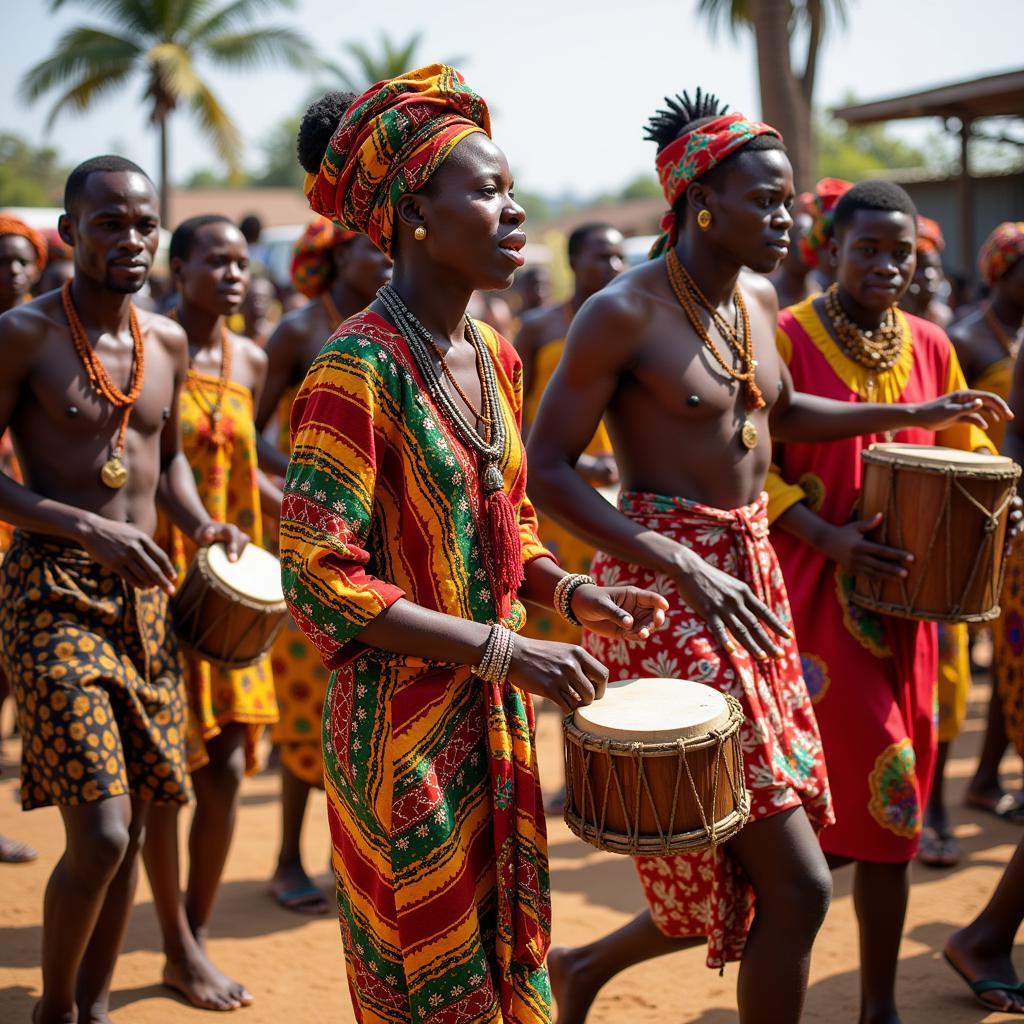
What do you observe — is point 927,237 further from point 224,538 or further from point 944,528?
point 224,538

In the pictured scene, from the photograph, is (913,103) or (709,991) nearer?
(709,991)

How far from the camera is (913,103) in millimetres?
A: 15188

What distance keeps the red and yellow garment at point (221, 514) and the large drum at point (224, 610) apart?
19cm

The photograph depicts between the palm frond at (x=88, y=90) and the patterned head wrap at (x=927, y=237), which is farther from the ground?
the palm frond at (x=88, y=90)

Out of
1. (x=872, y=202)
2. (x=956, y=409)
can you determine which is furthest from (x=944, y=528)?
(x=872, y=202)

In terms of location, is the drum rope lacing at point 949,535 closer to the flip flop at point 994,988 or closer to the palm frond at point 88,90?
the flip flop at point 994,988

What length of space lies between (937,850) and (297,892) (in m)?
2.81

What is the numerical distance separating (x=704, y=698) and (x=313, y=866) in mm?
3545

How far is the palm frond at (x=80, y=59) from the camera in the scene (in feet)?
91.9

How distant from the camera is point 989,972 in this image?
448 centimetres

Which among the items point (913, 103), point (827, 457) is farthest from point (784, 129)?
point (827, 457)

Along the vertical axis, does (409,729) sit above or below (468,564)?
below

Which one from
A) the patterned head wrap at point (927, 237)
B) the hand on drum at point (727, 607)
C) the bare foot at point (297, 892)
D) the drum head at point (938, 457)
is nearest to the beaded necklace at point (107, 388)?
the hand on drum at point (727, 607)

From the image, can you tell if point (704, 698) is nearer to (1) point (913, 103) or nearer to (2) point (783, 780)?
(2) point (783, 780)
